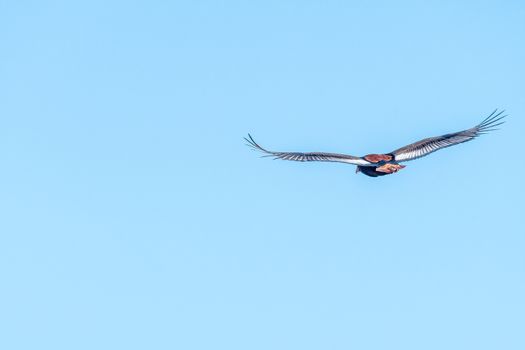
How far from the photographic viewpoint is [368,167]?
5844 centimetres

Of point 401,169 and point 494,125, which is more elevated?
point 494,125

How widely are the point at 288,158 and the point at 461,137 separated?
11751mm

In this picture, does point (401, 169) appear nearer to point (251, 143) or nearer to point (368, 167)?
point (368, 167)

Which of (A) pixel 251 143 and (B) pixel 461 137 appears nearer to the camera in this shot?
(A) pixel 251 143

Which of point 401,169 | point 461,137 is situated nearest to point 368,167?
point 401,169

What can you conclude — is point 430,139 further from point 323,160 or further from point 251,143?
point 251,143

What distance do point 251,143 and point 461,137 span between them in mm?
14339

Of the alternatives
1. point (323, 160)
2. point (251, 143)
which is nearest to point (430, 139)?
point (323, 160)

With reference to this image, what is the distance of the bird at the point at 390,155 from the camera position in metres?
57.6

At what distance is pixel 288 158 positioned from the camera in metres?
58.2

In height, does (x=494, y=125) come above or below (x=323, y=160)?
above

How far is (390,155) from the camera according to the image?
195 feet

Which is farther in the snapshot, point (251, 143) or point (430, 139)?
point (430, 139)

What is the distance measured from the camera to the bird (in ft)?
189
